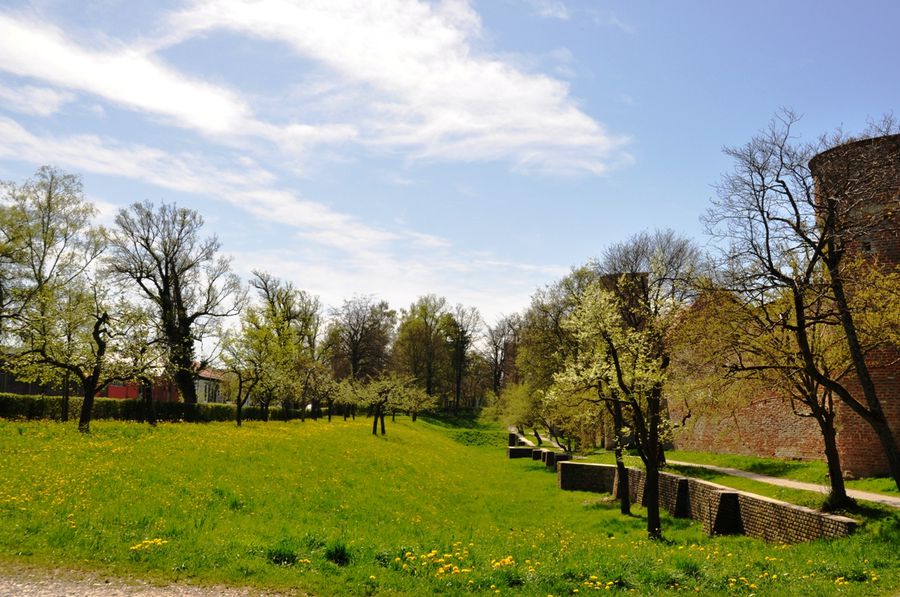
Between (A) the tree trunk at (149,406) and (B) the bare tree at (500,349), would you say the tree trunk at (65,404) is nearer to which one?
(A) the tree trunk at (149,406)

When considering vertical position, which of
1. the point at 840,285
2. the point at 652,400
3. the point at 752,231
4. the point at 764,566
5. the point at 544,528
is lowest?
the point at 544,528

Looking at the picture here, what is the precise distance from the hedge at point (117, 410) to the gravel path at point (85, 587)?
2216 cm

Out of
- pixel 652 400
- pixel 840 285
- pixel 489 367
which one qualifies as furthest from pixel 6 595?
pixel 489 367

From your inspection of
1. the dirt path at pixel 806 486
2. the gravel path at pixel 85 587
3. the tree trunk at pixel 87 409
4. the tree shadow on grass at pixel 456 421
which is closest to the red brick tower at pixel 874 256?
the dirt path at pixel 806 486

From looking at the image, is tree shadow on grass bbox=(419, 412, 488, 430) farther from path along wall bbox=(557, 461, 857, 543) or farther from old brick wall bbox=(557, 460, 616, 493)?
path along wall bbox=(557, 461, 857, 543)

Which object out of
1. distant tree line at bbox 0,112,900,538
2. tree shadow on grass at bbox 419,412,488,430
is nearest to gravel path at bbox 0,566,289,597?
distant tree line at bbox 0,112,900,538

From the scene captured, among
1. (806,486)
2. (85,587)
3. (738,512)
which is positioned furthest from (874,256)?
(85,587)

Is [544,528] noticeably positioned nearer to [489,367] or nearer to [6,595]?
[6,595]

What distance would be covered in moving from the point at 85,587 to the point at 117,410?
29083 mm

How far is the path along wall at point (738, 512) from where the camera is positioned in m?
13.9

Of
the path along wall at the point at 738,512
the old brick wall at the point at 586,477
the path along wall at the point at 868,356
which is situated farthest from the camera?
the old brick wall at the point at 586,477

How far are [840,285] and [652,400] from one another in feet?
19.2

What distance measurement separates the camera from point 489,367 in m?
91.4

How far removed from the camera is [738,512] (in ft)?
57.8
